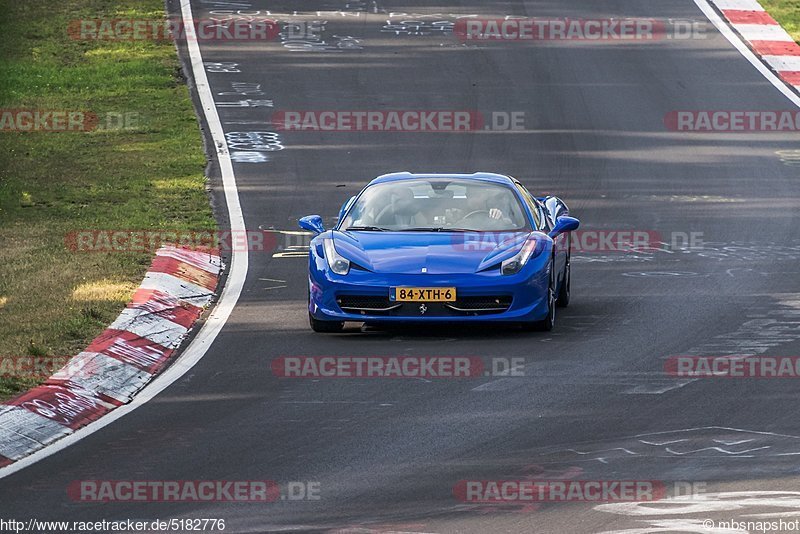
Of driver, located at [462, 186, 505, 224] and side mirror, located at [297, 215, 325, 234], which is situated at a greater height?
driver, located at [462, 186, 505, 224]

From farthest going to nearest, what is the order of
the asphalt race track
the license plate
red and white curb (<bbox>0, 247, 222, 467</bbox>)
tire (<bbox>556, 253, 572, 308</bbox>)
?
tire (<bbox>556, 253, 572, 308</bbox>) < the license plate < red and white curb (<bbox>0, 247, 222, 467</bbox>) < the asphalt race track

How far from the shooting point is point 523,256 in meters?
12.8

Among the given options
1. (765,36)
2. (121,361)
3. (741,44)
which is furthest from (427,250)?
(765,36)

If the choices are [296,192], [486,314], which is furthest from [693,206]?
[486,314]

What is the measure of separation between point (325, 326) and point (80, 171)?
8.99 metres

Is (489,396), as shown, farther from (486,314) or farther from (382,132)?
(382,132)

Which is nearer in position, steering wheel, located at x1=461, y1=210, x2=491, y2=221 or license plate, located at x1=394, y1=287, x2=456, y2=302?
license plate, located at x1=394, y1=287, x2=456, y2=302

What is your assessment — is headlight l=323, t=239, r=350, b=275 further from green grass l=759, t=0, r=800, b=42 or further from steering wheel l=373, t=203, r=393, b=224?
green grass l=759, t=0, r=800, b=42

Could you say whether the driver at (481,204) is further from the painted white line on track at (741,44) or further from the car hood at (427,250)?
the painted white line on track at (741,44)

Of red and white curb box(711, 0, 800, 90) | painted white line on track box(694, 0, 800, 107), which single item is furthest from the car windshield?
red and white curb box(711, 0, 800, 90)

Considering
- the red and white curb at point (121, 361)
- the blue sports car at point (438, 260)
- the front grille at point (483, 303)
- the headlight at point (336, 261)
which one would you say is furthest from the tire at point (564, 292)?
the red and white curb at point (121, 361)

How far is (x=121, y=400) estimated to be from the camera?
34.0ft

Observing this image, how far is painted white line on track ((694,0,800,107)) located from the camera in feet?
86.9

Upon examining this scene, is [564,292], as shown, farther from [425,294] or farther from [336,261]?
[336,261]
